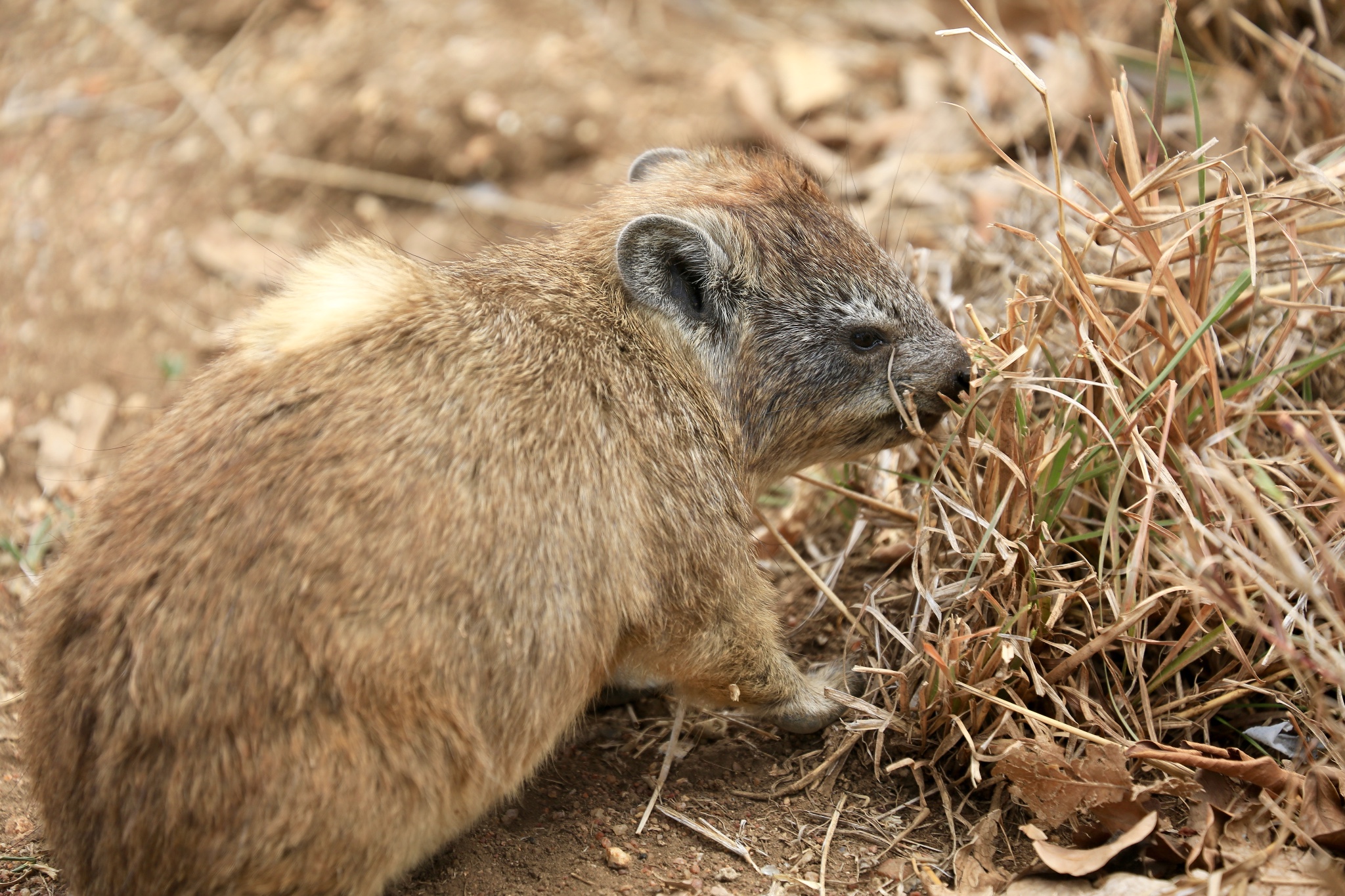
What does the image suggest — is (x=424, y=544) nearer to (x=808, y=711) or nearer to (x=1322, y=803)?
(x=808, y=711)

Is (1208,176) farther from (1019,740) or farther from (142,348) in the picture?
(142,348)

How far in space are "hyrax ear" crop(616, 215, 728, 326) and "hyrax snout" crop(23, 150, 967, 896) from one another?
1cm

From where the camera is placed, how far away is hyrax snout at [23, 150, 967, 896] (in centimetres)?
301

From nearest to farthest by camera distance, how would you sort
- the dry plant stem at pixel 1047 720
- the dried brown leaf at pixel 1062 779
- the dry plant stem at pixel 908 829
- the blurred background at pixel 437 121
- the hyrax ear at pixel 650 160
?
the dried brown leaf at pixel 1062 779 < the dry plant stem at pixel 1047 720 < the dry plant stem at pixel 908 829 < the hyrax ear at pixel 650 160 < the blurred background at pixel 437 121

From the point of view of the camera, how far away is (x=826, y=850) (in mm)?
3697

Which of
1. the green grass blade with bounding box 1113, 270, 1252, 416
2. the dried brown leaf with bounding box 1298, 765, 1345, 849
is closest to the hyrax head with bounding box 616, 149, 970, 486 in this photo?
the green grass blade with bounding box 1113, 270, 1252, 416

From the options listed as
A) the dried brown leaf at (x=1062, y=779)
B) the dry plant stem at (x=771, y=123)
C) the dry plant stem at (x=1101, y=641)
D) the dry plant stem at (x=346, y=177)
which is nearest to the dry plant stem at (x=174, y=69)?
the dry plant stem at (x=346, y=177)

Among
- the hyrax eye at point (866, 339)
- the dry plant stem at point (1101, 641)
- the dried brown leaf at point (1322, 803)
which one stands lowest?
the dried brown leaf at point (1322, 803)

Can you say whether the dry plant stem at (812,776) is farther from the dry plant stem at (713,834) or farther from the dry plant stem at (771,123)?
the dry plant stem at (771,123)

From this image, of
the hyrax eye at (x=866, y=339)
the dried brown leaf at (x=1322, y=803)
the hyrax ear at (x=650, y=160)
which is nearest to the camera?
the dried brown leaf at (x=1322, y=803)

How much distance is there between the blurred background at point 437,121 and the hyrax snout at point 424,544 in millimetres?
2024

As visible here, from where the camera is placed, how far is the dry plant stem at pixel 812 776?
3.99 m

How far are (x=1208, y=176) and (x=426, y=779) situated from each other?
16.6ft

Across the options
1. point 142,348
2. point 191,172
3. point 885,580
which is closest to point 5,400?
point 142,348
